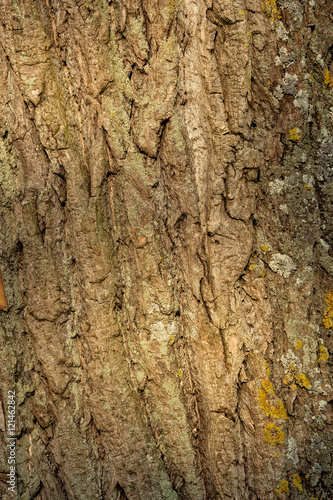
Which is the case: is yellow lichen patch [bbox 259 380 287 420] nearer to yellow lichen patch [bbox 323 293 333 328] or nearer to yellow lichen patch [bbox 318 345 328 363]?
yellow lichen patch [bbox 318 345 328 363]

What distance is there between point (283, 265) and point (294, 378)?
45 cm

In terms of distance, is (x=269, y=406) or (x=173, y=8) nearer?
Result: (x=173, y=8)

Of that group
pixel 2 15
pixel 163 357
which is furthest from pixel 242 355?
pixel 2 15

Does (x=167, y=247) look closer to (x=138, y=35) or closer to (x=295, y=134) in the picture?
(x=295, y=134)

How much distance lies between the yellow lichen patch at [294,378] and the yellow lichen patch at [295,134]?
34.9 inches

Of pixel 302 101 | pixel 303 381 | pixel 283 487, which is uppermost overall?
pixel 302 101

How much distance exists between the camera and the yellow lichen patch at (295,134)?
5.20 ft

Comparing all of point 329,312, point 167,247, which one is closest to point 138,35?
point 167,247

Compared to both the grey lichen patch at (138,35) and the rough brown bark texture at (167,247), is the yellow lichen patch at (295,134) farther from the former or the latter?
the grey lichen patch at (138,35)

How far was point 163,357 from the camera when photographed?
162cm

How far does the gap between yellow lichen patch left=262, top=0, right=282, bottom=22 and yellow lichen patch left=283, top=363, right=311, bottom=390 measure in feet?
4.38

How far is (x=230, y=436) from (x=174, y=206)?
0.94 m

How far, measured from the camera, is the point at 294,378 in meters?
1.64

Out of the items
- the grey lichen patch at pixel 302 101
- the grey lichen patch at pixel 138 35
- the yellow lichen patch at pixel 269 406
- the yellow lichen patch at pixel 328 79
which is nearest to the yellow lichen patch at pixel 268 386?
the yellow lichen patch at pixel 269 406
